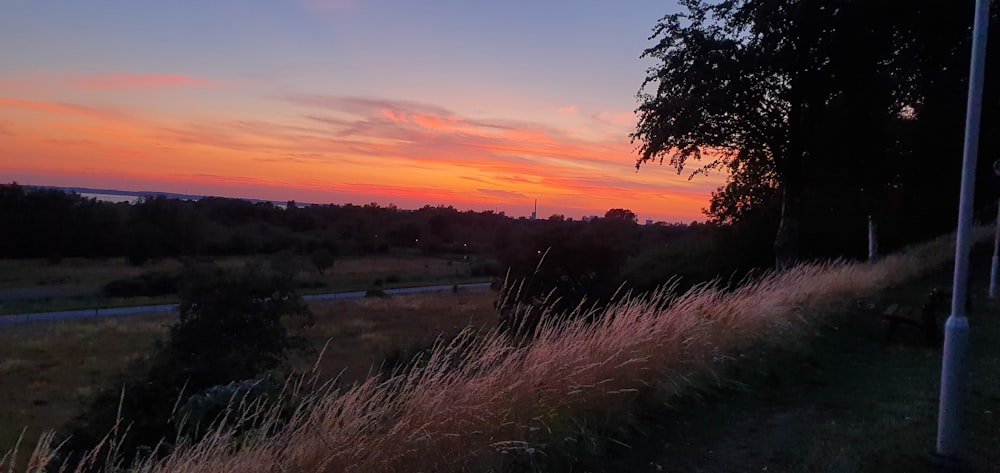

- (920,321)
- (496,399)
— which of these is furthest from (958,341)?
(920,321)

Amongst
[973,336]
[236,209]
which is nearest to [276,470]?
[973,336]

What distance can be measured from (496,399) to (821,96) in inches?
595

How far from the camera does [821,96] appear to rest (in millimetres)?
17609

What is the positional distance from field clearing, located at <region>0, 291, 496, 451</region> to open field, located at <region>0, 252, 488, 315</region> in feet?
17.0

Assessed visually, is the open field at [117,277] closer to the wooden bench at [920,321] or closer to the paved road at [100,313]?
the paved road at [100,313]

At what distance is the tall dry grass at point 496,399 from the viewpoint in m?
4.37

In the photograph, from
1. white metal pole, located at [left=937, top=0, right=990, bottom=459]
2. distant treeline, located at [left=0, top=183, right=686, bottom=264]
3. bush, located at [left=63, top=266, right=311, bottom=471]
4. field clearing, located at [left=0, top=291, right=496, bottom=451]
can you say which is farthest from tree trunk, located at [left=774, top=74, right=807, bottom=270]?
distant treeline, located at [left=0, top=183, right=686, bottom=264]

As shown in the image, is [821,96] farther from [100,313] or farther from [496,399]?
[100,313]

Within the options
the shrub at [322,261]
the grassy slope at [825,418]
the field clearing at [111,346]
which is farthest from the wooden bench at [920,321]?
the shrub at [322,261]

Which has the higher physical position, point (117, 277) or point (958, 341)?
point (958, 341)

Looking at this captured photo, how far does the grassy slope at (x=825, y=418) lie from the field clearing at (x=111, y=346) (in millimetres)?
6361

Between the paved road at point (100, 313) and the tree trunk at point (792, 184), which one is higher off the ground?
the tree trunk at point (792, 184)

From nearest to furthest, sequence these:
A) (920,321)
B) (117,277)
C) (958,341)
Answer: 1. (958,341)
2. (920,321)
3. (117,277)

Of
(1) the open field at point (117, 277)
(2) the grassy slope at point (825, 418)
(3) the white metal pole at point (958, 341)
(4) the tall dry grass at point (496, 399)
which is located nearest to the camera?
(4) the tall dry grass at point (496, 399)
